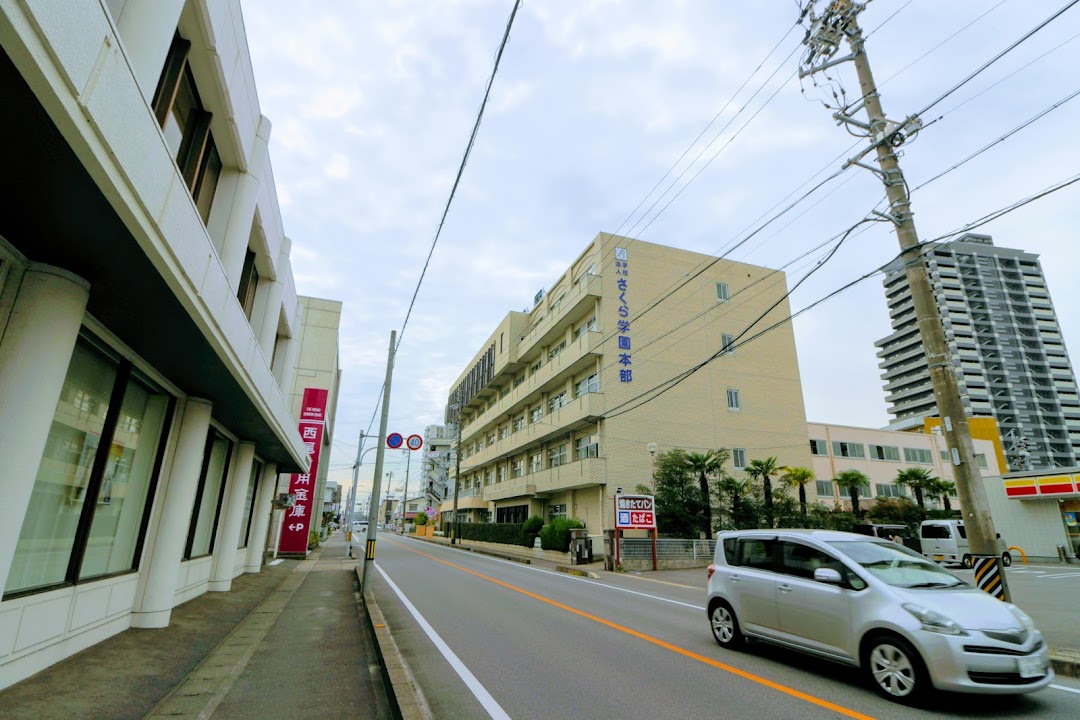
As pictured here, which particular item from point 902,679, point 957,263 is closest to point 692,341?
point 902,679

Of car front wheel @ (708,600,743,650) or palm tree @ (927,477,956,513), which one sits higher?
palm tree @ (927,477,956,513)

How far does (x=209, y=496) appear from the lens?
11.8m

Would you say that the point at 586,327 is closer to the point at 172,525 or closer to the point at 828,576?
the point at 172,525

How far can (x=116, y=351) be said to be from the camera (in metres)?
6.51

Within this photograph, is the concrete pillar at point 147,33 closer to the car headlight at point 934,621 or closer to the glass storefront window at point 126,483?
the glass storefront window at point 126,483

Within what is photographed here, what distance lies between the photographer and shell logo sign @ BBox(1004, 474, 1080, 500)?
80.5 ft

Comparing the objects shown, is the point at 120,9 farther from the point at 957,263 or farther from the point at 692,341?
the point at 957,263

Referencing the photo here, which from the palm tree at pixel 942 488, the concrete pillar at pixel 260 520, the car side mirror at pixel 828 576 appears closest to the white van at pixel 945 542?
the palm tree at pixel 942 488

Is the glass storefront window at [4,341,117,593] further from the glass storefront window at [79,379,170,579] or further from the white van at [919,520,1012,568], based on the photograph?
the white van at [919,520,1012,568]

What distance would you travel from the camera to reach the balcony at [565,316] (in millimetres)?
30281

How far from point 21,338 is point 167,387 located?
12.9 ft

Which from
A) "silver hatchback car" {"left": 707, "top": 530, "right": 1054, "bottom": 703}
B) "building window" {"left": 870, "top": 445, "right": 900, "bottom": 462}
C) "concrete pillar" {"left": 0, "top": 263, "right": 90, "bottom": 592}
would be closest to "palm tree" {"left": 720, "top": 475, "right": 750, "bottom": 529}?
"silver hatchback car" {"left": 707, "top": 530, "right": 1054, "bottom": 703}

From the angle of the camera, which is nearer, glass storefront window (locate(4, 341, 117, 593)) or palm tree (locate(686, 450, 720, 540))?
glass storefront window (locate(4, 341, 117, 593))

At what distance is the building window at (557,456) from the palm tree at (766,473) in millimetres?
10682
